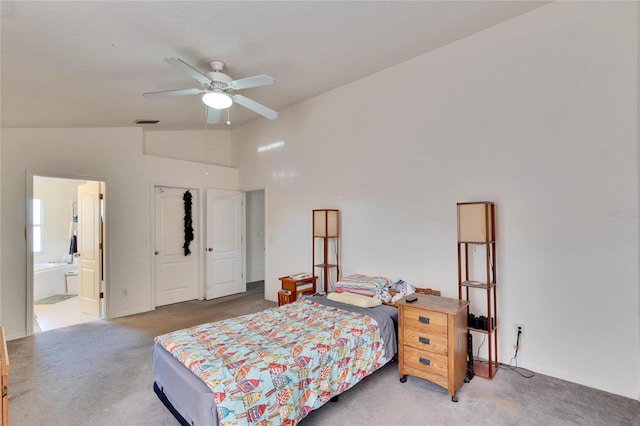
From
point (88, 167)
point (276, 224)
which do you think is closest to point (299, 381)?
point (276, 224)

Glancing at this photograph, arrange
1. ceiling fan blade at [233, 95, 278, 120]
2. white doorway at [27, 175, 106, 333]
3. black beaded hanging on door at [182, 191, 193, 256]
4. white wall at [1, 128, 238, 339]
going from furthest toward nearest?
black beaded hanging on door at [182, 191, 193, 256]
white doorway at [27, 175, 106, 333]
white wall at [1, 128, 238, 339]
ceiling fan blade at [233, 95, 278, 120]

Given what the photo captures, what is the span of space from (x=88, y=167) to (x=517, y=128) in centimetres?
538

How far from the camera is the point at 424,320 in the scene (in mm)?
2506

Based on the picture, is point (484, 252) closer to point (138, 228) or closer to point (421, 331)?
point (421, 331)

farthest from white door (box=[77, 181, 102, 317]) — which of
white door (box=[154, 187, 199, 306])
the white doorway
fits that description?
white door (box=[154, 187, 199, 306])

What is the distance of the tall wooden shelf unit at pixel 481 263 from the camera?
8.81 ft

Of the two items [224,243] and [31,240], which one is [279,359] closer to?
[31,240]

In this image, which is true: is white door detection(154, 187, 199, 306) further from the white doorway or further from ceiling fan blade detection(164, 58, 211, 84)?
ceiling fan blade detection(164, 58, 211, 84)

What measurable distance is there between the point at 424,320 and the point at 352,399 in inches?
33.8

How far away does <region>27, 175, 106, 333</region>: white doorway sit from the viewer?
441 cm

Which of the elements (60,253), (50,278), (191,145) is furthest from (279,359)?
(60,253)

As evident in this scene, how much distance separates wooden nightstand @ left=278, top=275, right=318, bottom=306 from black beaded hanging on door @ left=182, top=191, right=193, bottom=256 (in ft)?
7.29

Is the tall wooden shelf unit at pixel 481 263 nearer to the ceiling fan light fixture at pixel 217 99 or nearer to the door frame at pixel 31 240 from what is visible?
the ceiling fan light fixture at pixel 217 99

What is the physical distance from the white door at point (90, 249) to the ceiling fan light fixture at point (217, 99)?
2841mm
